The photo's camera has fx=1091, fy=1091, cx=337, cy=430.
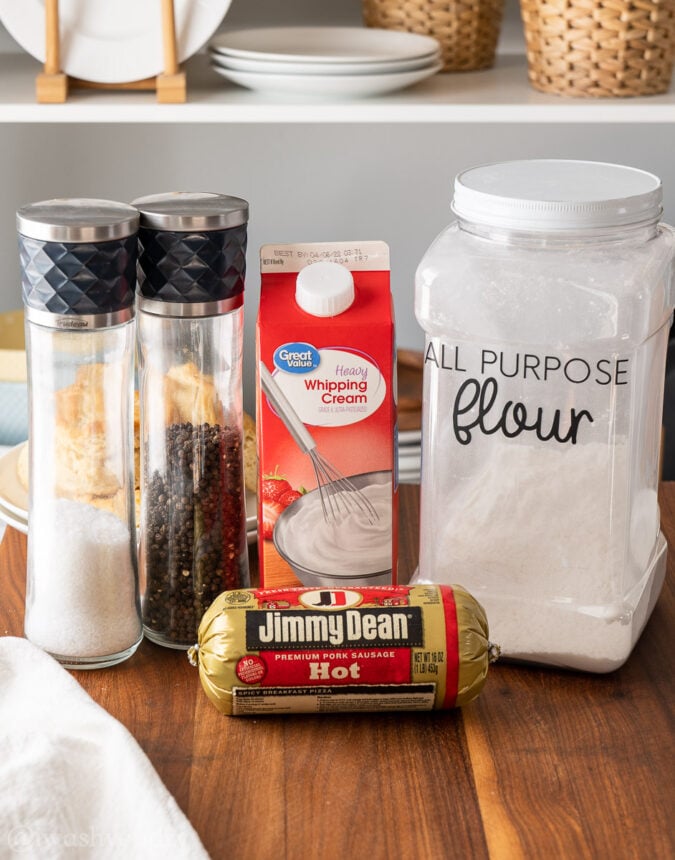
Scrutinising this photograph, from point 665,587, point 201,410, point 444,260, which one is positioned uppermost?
point 444,260

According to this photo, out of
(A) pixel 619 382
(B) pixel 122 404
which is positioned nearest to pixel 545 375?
(A) pixel 619 382

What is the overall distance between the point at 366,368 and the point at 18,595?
0.37 metres

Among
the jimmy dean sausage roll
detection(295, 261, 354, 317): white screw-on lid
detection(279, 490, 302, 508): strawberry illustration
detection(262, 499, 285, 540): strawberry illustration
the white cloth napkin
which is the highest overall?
detection(295, 261, 354, 317): white screw-on lid

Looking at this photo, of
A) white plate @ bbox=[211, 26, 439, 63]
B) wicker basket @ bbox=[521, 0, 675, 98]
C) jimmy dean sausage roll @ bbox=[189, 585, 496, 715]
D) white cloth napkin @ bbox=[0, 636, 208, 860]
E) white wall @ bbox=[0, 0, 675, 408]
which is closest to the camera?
white cloth napkin @ bbox=[0, 636, 208, 860]

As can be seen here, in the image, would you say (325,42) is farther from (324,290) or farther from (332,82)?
(324,290)

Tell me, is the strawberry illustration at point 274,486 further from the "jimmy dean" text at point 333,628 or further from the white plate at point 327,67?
the white plate at point 327,67

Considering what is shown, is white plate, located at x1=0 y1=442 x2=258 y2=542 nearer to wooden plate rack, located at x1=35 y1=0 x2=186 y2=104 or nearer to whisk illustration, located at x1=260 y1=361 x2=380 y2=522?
whisk illustration, located at x1=260 y1=361 x2=380 y2=522

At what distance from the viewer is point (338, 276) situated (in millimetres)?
805

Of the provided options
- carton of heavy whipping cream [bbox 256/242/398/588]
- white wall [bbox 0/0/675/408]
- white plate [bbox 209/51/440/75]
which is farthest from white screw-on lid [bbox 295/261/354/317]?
white wall [bbox 0/0/675/408]

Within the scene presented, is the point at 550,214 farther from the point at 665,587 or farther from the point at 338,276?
the point at 665,587

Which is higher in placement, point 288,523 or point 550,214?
point 550,214

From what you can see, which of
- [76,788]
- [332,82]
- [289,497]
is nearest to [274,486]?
[289,497]

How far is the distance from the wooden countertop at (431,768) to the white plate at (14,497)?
0.20 m

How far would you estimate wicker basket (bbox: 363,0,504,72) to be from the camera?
1.26 meters
